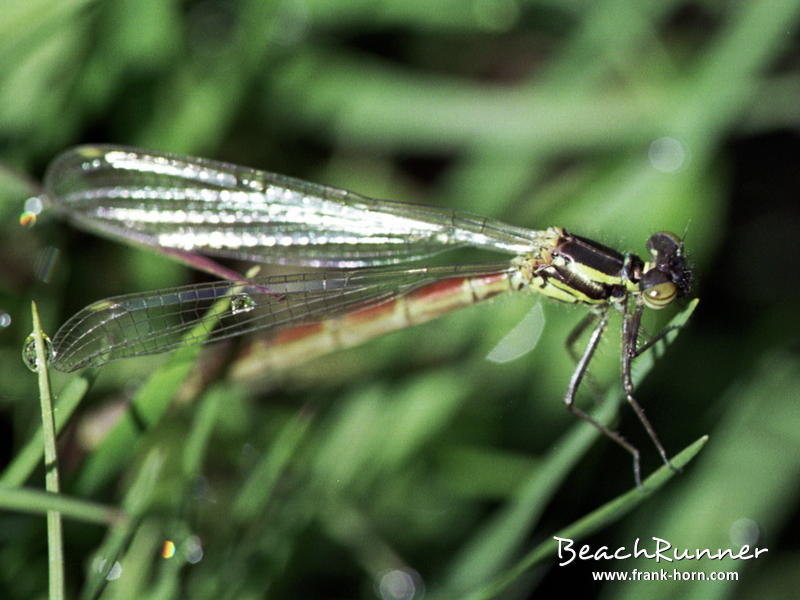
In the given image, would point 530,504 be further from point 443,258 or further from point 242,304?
point 443,258

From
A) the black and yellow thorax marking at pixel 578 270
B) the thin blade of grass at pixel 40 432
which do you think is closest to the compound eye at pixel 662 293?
the black and yellow thorax marking at pixel 578 270

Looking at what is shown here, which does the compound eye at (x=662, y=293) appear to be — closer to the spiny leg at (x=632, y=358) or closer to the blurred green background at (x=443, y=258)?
the spiny leg at (x=632, y=358)

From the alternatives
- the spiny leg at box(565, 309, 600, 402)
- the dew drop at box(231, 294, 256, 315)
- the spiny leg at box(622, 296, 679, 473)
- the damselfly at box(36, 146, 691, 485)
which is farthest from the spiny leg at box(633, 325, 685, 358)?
the dew drop at box(231, 294, 256, 315)

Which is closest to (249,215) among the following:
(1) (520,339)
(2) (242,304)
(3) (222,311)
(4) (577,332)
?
(2) (242,304)

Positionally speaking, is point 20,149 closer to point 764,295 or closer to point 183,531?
point 183,531

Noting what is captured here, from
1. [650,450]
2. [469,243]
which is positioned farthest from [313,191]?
[650,450]

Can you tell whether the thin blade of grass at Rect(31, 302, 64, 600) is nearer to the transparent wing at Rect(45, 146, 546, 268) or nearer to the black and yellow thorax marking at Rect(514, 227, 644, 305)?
the transparent wing at Rect(45, 146, 546, 268)
